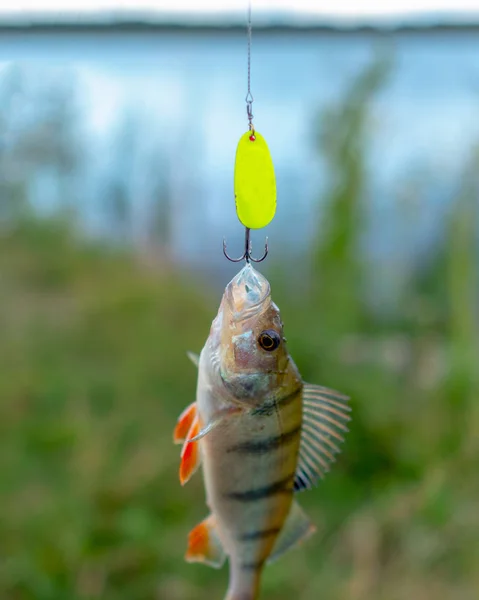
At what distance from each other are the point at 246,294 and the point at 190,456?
22cm

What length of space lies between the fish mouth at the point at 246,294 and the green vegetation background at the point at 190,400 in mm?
1426

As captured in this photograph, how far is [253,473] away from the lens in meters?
0.72

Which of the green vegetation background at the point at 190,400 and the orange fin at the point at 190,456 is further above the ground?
the orange fin at the point at 190,456

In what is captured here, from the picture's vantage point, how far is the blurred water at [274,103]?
2432 millimetres

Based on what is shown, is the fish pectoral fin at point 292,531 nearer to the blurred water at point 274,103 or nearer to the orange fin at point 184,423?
the orange fin at point 184,423

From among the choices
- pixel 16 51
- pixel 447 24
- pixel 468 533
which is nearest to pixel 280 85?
pixel 447 24

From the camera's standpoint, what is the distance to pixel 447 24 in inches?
94.3

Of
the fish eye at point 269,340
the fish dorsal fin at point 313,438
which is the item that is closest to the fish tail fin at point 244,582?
the fish dorsal fin at point 313,438

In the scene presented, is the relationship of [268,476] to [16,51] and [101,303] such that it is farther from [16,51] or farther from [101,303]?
[16,51]

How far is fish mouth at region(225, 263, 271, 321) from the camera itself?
653 millimetres

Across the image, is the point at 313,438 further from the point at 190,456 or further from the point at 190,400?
the point at 190,400

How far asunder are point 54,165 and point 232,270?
37.3 inches

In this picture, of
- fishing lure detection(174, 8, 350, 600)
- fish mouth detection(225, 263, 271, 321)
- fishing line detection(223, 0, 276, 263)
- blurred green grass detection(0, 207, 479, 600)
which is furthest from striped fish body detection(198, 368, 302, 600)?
blurred green grass detection(0, 207, 479, 600)

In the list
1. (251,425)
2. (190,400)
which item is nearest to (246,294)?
(251,425)
